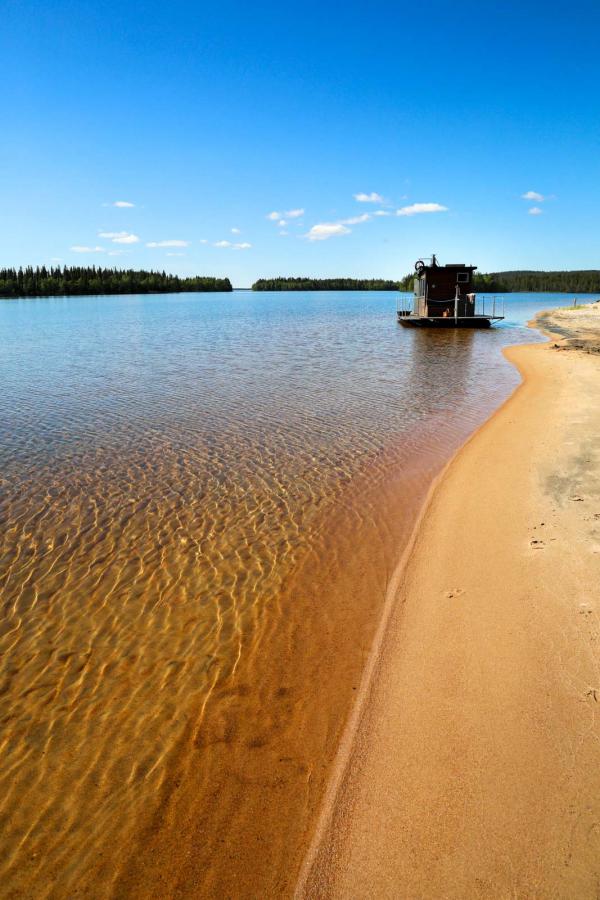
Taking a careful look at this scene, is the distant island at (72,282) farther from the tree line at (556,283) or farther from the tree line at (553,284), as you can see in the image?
the tree line at (556,283)

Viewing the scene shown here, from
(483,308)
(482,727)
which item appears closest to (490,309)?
(483,308)

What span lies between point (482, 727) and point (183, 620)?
3.44 m

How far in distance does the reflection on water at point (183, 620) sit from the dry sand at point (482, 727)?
410mm

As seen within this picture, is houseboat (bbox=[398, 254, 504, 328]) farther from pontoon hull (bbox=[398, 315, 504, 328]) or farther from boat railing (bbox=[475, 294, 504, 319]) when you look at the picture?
boat railing (bbox=[475, 294, 504, 319])

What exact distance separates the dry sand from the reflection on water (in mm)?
410

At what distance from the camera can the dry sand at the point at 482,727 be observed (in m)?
3.28

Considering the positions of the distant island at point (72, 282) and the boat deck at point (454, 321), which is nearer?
the boat deck at point (454, 321)

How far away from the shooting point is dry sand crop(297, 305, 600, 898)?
3.28m

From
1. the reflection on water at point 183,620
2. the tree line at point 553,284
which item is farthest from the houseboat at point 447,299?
the tree line at point 553,284

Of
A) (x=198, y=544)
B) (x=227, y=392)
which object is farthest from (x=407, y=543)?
(x=227, y=392)

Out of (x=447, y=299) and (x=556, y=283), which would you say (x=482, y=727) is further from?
(x=556, y=283)

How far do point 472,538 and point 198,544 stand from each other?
4084 millimetres

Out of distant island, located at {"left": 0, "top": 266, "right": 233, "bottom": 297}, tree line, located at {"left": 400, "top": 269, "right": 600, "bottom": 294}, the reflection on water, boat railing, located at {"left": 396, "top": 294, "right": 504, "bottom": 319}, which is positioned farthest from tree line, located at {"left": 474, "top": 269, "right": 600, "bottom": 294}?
the reflection on water

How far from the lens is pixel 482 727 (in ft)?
14.0
